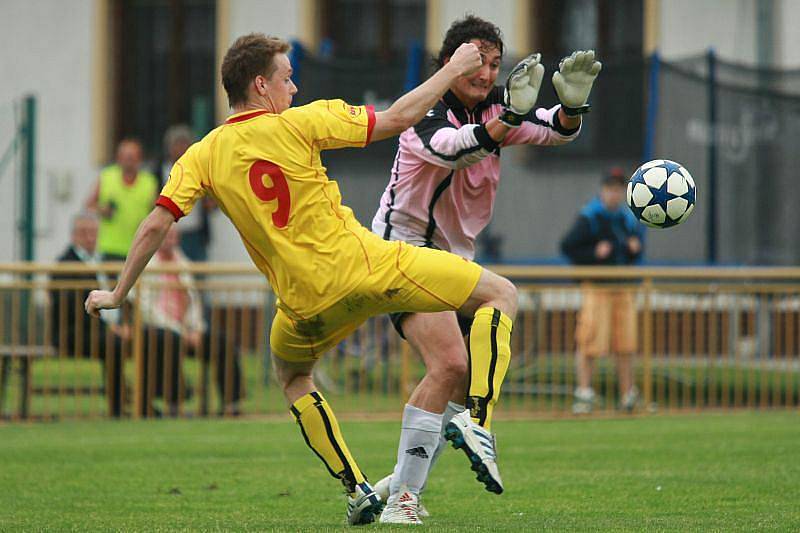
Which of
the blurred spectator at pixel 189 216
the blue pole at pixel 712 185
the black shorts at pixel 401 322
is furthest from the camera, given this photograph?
the blurred spectator at pixel 189 216

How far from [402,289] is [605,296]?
761cm

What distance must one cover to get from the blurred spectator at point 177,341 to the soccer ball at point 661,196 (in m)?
6.52

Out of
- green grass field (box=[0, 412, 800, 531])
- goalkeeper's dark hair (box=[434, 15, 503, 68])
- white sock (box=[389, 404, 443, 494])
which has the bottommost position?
green grass field (box=[0, 412, 800, 531])

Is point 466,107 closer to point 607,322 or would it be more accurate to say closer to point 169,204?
point 169,204

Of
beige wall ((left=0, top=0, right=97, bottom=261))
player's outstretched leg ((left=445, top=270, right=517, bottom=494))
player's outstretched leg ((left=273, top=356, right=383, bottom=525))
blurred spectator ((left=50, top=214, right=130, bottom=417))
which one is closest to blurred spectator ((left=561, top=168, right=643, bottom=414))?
blurred spectator ((left=50, top=214, right=130, bottom=417))

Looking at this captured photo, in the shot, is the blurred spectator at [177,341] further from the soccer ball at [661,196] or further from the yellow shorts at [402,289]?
the yellow shorts at [402,289]

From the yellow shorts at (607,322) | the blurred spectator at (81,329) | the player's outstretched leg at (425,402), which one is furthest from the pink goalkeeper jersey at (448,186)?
the yellow shorts at (607,322)

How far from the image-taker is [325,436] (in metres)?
6.85

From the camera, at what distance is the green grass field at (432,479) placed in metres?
7.05

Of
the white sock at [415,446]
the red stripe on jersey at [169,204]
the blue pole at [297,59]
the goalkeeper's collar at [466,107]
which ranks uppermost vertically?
the blue pole at [297,59]

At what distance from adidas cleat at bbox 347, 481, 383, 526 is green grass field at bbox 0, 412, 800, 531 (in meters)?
0.13

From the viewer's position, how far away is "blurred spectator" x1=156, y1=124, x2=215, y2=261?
16.5m

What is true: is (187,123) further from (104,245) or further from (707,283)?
(707,283)

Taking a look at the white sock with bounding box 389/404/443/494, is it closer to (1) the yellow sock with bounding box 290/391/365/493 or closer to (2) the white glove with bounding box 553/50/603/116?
(1) the yellow sock with bounding box 290/391/365/493
